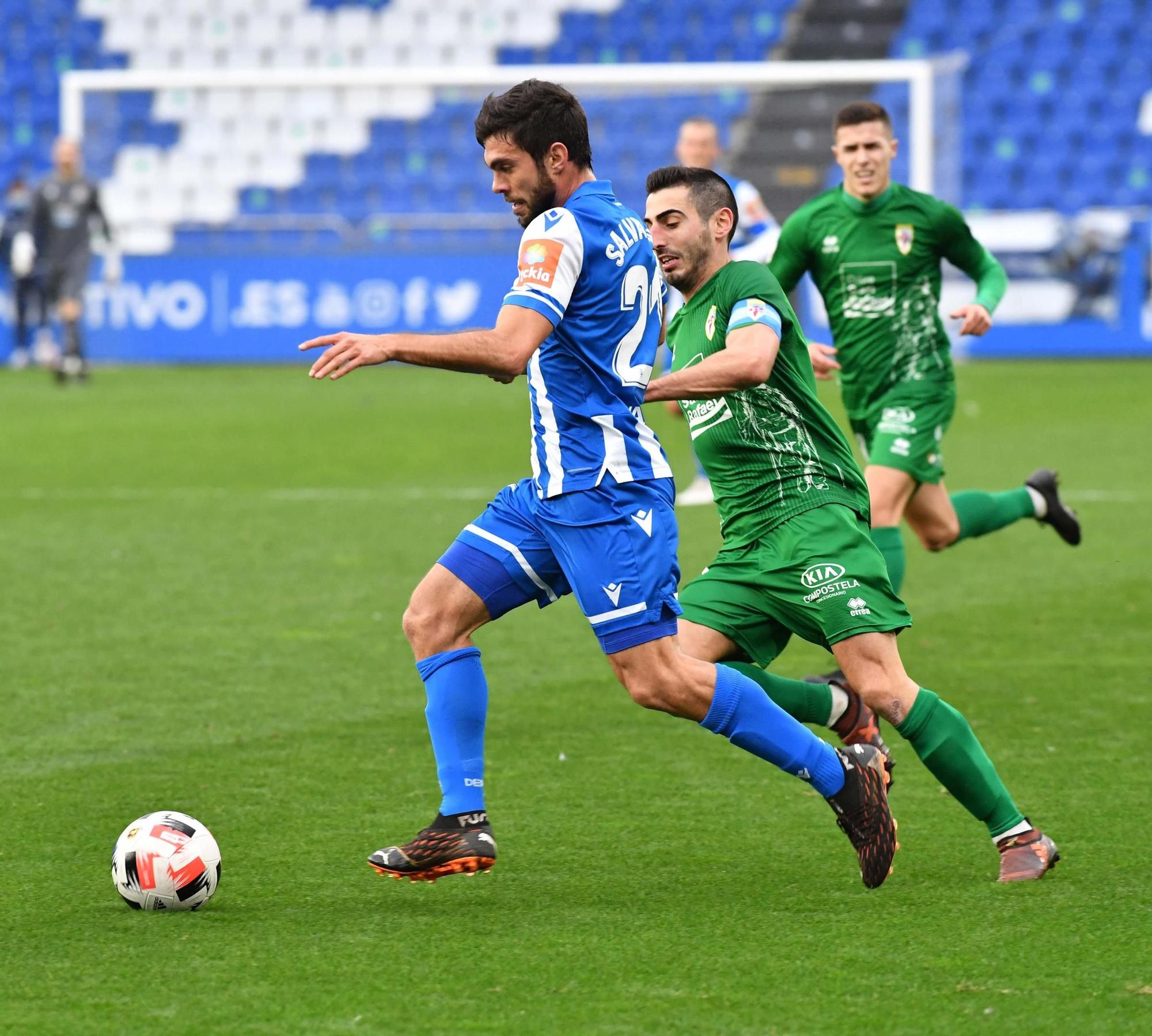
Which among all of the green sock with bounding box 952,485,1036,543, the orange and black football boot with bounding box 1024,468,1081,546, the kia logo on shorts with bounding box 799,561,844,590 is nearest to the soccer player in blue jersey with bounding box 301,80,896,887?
the kia logo on shorts with bounding box 799,561,844,590

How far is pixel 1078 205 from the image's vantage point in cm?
2580

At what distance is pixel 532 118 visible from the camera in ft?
13.3

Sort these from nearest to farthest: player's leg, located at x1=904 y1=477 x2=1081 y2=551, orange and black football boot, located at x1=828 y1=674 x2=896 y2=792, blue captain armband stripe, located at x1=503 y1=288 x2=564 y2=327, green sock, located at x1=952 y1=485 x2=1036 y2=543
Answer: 1. blue captain armband stripe, located at x1=503 y1=288 x2=564 y2=327
2. orange and black football boot, located at x1=828 y1=674 x2=896 y2=792
3. player's leg, located at x1=904 y1=477 x2=1081 y2=551
4. green sock, located at x1=952 y1=485 x2=1036 y2=543

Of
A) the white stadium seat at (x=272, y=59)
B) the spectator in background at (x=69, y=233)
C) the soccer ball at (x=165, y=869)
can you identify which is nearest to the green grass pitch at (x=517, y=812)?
the soccer ball at (x=165, y=869)

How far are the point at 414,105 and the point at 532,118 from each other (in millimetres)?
21111

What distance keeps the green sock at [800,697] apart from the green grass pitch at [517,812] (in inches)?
9.9

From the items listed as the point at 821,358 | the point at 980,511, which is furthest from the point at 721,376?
the point at 980,511

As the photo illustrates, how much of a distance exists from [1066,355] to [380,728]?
19.1 meters

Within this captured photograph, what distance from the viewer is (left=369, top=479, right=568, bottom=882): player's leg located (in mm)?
4277

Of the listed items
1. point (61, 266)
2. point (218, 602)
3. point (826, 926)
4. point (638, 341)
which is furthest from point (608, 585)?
point (61, 266)

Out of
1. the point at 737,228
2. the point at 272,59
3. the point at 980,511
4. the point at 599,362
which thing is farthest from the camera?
the point at 272,59

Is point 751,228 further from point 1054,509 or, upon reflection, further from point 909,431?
point 909,431

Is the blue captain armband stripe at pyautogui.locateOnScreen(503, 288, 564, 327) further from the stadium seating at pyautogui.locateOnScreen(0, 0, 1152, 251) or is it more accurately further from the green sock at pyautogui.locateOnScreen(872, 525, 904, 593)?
the stadium seating at pyautogui.locateOnScreen(0, 0, 1152, 251)

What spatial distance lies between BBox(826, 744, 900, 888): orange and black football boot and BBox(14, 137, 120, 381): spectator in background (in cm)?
1747
